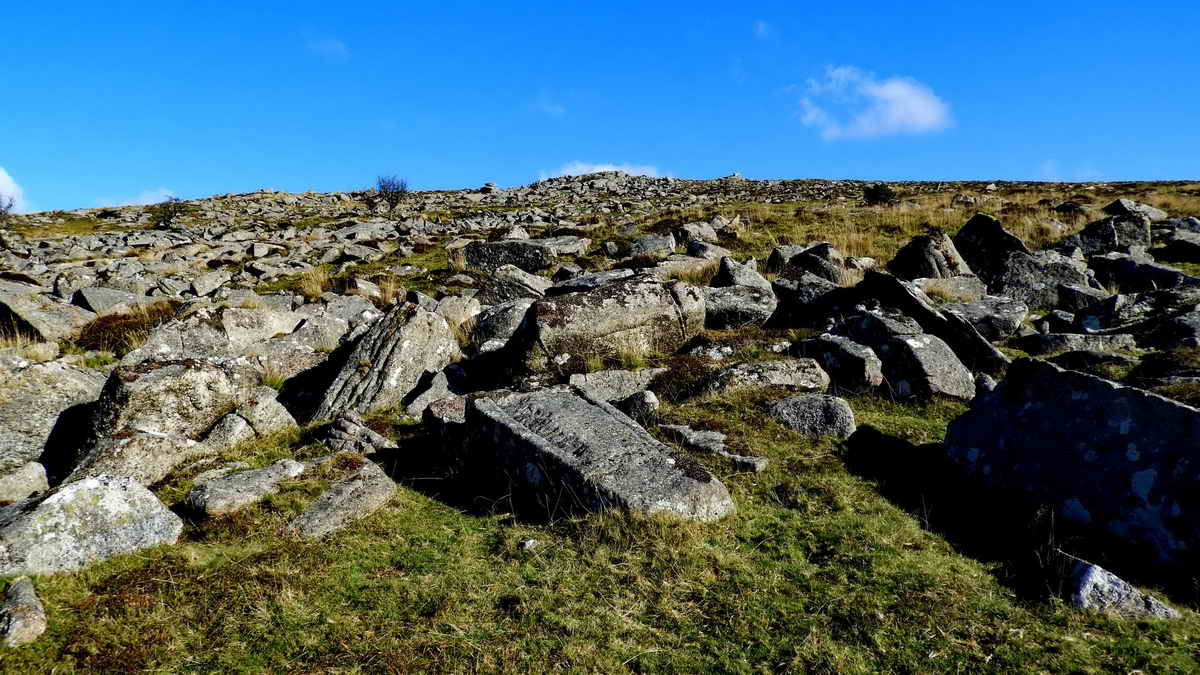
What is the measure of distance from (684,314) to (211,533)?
8.35m

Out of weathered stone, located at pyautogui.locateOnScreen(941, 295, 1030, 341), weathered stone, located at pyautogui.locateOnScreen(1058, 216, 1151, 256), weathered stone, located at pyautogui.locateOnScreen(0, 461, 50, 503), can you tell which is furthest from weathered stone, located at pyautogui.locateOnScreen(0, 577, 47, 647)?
weathered stone, located at pyautogui.locateOnScreen(1058, 216, 1151, 256)

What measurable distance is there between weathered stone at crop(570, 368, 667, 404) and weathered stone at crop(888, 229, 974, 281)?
31.6 feet

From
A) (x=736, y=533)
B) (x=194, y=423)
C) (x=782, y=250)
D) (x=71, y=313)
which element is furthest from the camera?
(x=782, y=250)

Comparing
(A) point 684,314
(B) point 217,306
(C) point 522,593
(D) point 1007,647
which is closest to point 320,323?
(B) point 217,306

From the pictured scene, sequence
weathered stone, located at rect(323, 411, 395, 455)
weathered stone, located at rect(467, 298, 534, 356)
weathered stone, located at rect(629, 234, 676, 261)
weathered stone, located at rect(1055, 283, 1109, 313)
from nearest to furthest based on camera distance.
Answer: weathered stone, located at rect(323, 411, 395, 455) < weathered stone, located at rect(467, 298, 534, 356) < weathered stone, located at rect(1055, 283, 1109, 313) < weathered stone, located at rect(629, 234, 676, 261)

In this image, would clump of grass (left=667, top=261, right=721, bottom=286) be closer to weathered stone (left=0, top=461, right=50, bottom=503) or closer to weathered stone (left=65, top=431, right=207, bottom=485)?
weathered stone (left=65, top=431, right=207, bottom=485)

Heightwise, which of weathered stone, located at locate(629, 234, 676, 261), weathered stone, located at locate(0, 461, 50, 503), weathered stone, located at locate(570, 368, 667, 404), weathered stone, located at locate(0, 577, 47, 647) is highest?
weathered stone, located at locate(629, 234, 676, 261)

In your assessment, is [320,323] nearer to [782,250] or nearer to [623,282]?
[623,282]

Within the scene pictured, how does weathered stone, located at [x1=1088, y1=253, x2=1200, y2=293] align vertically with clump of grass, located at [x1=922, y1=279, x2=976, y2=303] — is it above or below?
above

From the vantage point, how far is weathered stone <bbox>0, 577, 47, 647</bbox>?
4.34 meters

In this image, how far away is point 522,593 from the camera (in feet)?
16.4

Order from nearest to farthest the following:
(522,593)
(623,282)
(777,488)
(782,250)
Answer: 1. (522,593)
2. (777,488)
3. (623,282)
4. (782,250)

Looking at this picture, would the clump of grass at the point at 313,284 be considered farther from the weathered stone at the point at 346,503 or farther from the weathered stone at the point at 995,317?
the weathered stone at the point at 995,317

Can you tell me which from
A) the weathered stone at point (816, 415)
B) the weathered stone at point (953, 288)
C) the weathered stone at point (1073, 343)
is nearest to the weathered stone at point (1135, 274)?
the weathered stone at point (953, 288)
